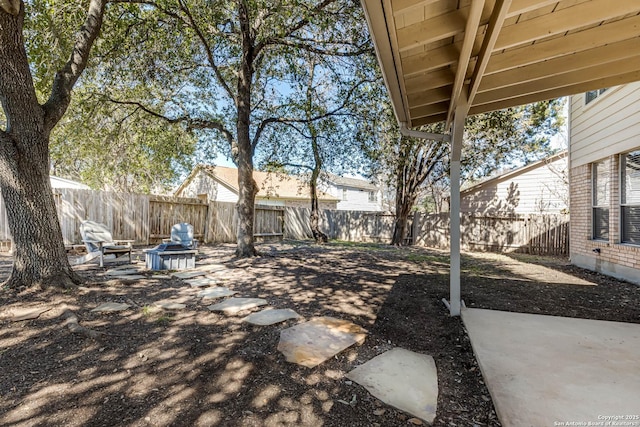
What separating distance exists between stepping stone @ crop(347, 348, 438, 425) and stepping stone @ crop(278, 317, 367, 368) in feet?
1.05

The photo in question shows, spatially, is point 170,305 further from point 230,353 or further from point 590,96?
point 590,96

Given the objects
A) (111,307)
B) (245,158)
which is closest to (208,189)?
(245,158)

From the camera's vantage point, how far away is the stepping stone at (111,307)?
3503 millimetres

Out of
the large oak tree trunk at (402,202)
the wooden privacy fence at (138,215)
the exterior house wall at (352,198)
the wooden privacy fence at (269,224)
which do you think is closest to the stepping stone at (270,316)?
the wooden privacy fence at (138,215)

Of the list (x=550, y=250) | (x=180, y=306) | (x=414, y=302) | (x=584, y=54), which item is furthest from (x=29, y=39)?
(x=550, y=250)

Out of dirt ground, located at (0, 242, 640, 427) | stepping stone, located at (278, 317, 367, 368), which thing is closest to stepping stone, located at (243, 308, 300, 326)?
dirt ground, located at (0, 242, 640, 427)

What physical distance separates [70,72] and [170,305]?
3.68m

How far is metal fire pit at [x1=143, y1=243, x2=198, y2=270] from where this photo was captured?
19.4ft

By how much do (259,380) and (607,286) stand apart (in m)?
5.73

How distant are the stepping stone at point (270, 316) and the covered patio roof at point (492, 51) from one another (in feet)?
5.97

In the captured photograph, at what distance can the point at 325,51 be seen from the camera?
23.2 ft

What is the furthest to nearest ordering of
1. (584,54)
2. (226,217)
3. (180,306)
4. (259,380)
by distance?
(226,217) → (180,306) → (584,54) → (259,380)

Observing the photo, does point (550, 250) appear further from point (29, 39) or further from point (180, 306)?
point (29, 39)

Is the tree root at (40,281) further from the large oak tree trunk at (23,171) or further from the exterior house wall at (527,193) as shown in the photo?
the exterior house wall at (527,193)
